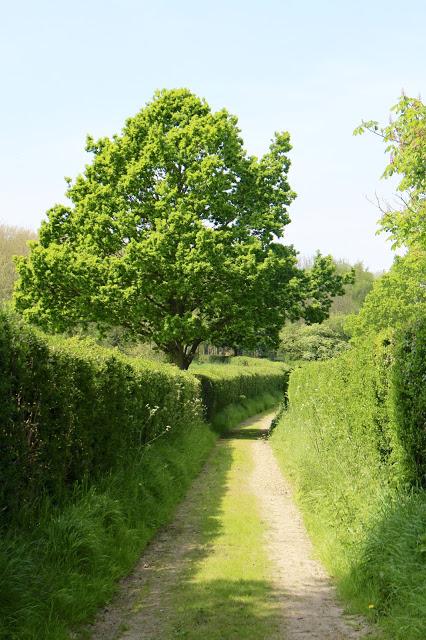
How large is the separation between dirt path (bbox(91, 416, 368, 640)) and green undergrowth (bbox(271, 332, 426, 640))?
358mm

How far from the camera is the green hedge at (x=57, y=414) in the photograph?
245 inches

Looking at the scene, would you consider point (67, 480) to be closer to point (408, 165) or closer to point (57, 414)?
point (57, 414)

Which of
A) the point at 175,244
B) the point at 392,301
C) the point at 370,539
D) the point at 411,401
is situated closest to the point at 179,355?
the point at 175,244

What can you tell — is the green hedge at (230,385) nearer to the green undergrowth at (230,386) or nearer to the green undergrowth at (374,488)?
the green undergrowth at (230,386)

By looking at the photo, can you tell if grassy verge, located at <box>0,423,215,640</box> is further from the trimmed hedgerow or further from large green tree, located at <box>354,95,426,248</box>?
large green tree, located at <box>354,95,426,248</box>

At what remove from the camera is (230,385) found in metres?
34.7

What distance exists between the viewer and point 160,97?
2842 centimetres

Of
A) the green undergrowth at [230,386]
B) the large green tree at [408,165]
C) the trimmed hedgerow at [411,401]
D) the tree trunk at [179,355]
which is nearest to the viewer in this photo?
the trimmed hedgerow at [411,401]

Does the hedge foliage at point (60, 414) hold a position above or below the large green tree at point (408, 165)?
below

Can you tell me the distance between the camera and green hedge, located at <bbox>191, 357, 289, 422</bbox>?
2780 centimetres

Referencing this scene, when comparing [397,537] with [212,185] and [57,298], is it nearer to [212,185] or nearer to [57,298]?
[212,185]

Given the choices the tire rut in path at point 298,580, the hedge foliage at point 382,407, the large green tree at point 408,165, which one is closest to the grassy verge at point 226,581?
the tire rut in path at point 298,580

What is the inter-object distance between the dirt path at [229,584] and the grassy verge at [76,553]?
0.90ft

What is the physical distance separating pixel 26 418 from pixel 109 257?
20830 millimetres
